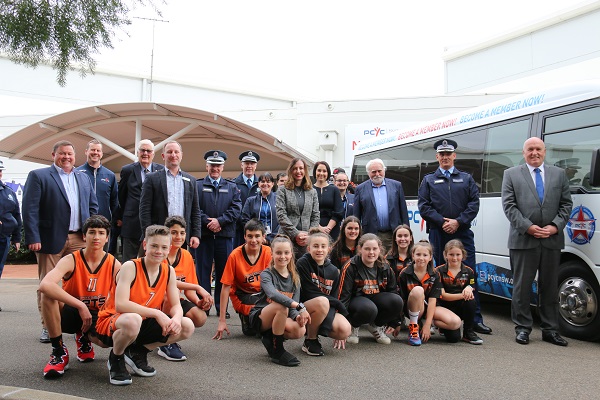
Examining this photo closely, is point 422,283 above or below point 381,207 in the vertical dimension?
below

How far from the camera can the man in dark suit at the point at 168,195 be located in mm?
6328

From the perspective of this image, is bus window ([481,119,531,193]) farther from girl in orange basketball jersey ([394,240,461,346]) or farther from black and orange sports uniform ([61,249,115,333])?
black and orange sports uniform ([61,249,115,333])

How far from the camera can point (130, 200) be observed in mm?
6953

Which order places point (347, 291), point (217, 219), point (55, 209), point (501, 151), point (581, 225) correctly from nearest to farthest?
point (347, 291) < point (55, 209) < point (581, 225) < point (217, 219) < point (501, 151)

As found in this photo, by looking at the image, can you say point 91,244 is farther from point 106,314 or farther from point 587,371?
point 587,371

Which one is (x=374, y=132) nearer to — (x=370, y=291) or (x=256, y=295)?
(x=370, y=291)

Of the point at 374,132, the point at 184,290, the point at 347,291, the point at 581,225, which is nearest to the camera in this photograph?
the point at 184,290

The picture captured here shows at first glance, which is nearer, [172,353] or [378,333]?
[172,353]

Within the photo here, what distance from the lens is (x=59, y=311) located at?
4488 millimetres

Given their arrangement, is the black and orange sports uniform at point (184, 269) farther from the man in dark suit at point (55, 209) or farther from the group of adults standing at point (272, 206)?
the man in dark suit at point (55, 209)

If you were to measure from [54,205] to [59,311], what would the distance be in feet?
5.58

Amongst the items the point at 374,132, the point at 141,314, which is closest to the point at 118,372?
the point at 141,314

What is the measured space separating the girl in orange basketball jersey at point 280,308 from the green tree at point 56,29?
260 cm

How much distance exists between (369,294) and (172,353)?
201 cm
